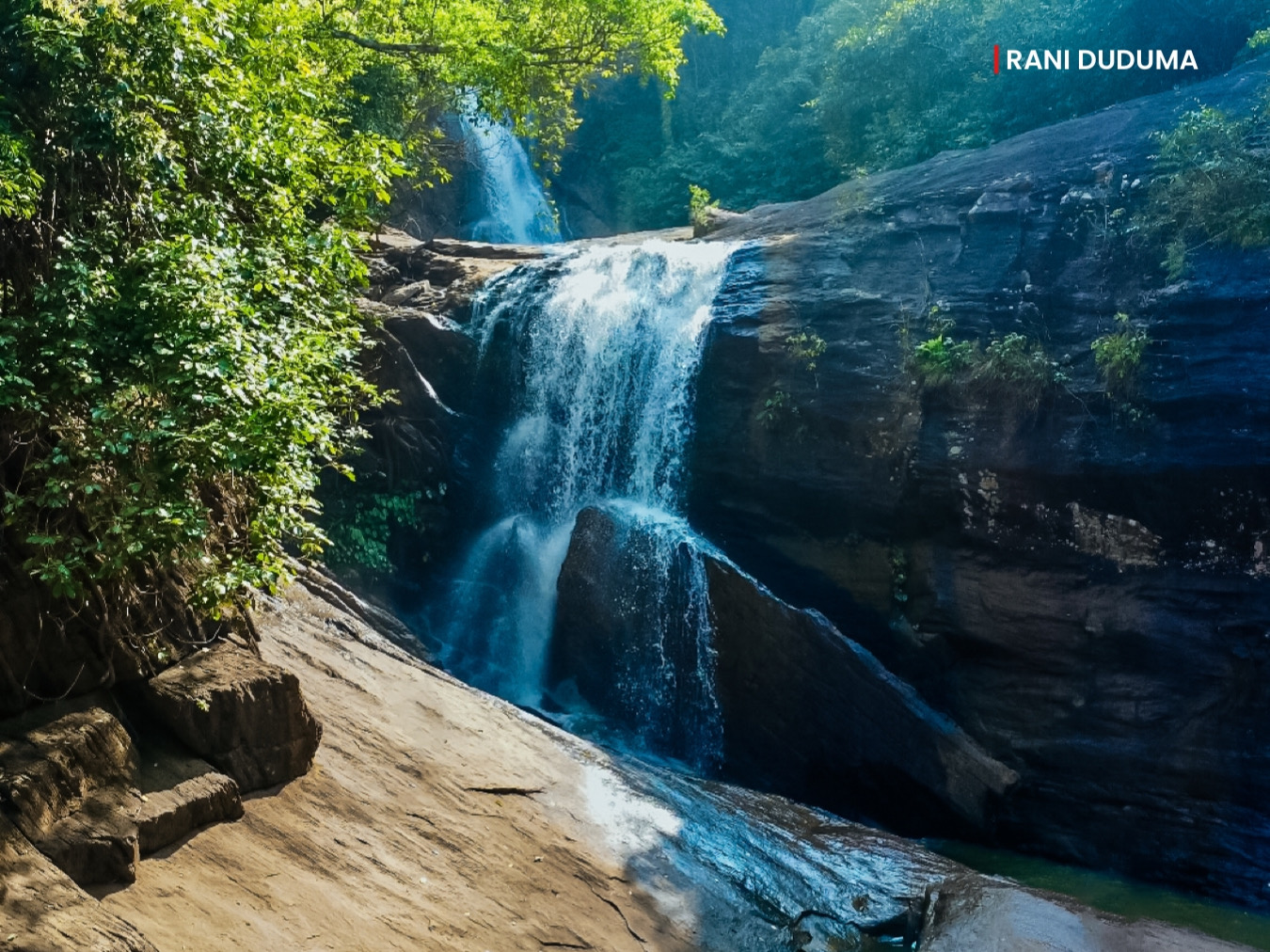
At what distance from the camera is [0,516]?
14.8ft

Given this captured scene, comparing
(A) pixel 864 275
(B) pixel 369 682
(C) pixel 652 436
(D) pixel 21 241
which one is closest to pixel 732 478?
(C) pixel 652 436

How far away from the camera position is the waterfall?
24691 millimetres

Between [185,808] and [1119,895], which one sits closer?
[185,808]

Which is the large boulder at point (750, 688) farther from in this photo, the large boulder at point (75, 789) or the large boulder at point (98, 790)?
the large boulder at point (75, 789)

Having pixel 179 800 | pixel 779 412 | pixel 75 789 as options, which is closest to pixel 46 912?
pixel 75 789

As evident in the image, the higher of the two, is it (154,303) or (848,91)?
(848,91)

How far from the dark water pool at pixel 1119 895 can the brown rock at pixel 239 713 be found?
6481 millimetres

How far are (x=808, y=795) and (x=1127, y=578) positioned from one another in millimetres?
4205

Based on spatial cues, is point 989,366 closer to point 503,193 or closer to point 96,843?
point 96,843

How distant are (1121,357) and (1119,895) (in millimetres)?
5562

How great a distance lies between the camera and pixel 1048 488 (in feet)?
37.2

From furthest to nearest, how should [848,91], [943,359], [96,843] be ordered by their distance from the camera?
[848,91] < [943,359] < [96,843]

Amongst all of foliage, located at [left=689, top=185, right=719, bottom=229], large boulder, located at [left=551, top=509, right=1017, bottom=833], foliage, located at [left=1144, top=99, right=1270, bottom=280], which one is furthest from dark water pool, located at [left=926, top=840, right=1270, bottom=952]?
foliage, located at [left=689, top=185, right=719, bottom=229]

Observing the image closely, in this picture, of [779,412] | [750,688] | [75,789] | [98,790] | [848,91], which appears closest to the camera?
[75,789]
